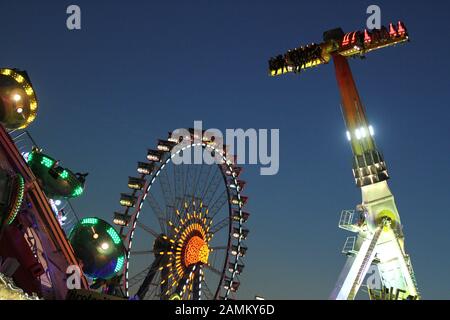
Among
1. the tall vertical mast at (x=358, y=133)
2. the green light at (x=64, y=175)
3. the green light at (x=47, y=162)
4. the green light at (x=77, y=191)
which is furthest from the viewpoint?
the tall vertical mast at (x=358, y=133)

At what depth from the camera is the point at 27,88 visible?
71.4ft

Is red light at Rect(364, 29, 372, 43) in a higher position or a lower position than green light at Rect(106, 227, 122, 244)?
higher

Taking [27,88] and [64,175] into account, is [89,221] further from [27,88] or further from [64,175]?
[27,88]

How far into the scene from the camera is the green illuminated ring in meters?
21.3

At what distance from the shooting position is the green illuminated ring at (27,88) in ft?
70.0

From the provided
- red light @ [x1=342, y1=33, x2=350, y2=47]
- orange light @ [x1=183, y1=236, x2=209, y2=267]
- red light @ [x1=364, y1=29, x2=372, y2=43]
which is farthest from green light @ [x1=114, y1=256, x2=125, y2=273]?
red light @ [x1=364, y1=29, x2=372, y2=43]

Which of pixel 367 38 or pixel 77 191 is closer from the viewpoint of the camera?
pixel 77 191

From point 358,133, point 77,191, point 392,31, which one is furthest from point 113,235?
point 392,31

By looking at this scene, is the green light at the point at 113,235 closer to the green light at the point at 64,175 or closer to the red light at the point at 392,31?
the green light at the point at 64,175

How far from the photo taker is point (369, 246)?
25625mm

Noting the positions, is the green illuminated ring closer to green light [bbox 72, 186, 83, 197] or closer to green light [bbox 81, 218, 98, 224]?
green light [bbox 72, 186, 83, 197]

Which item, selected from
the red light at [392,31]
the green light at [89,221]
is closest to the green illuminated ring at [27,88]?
the green light at [89,221]
